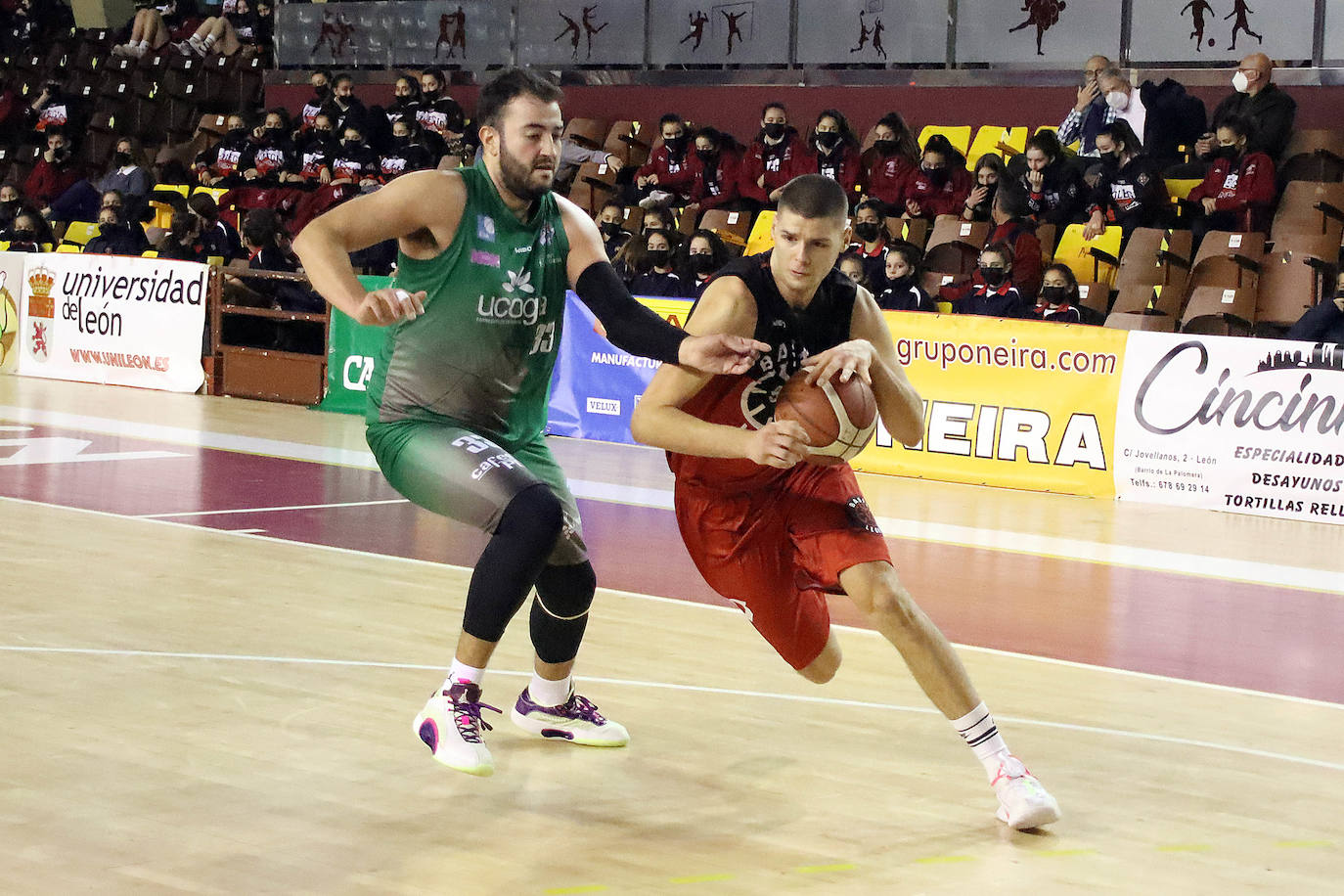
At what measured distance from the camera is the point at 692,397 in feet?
15.6

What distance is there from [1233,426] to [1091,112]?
14.4ft

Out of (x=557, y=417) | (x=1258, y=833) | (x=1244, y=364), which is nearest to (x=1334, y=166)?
(x=1244, y=364)

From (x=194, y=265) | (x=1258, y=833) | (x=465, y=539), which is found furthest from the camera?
(x=194, y=265)

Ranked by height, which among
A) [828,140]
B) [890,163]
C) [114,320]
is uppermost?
[828,140]

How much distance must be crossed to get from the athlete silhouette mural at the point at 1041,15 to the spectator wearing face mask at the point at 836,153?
197 cm

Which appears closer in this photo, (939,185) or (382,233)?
(382,233)

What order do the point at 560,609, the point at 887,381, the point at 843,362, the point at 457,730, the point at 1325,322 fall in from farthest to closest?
the point at 1325,322 → the point at 560,609 → the point at 457,730 → the point at 887,381 → the point at 843,362

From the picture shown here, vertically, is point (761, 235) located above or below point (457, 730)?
above

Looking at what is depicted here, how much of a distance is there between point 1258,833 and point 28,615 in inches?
184

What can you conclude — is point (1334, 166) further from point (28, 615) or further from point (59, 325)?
point (59, 325)

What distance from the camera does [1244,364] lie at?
11.2 meters

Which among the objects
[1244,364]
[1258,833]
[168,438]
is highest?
[1244,364]

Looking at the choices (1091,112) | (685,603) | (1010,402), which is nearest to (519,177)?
(685,603)

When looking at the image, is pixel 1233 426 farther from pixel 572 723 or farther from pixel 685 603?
pixel 572 723
